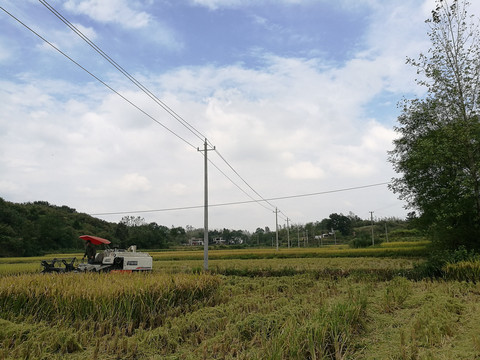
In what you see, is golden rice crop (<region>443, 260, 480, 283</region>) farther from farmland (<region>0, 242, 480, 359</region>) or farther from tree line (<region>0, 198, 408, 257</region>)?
tree line (<region>0, 198, 408, 257</region>)

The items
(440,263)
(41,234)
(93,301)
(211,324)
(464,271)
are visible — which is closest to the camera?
(211,324)

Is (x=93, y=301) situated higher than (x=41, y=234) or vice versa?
(x=41, y=234)

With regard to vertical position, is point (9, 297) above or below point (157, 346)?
above

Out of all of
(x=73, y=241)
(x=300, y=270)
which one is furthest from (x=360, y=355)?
(x=73, y=241)

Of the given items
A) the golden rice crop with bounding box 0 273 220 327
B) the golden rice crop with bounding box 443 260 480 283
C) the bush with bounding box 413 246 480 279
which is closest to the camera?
the golden rice crop with bounding box 0 273 220 327

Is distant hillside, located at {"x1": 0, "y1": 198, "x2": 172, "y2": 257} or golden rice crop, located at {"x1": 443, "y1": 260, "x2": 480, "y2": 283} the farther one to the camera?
distant hillside, located at {"x1": 0, "y1": 198, "x2": 172, "y2": 257}

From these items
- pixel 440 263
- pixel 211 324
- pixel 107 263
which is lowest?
pixel 211 324

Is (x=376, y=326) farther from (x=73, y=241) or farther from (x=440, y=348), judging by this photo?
(x=73, y=241)

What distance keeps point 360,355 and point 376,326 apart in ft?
5.90

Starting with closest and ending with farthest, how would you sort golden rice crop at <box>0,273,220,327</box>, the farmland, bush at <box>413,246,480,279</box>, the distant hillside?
the farmland < golden rice crop at <box>0,273,220,327</box> < bush at <box>413,246,480,279</box> < the distant hillside

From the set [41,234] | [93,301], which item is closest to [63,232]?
[41,234]

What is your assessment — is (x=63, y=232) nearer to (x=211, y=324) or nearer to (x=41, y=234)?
(x=41, y=234)

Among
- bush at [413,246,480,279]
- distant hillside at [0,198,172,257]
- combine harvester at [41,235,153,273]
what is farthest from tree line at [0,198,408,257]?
combine harvester at [41,235,153,273]

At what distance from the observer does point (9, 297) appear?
7.98m
